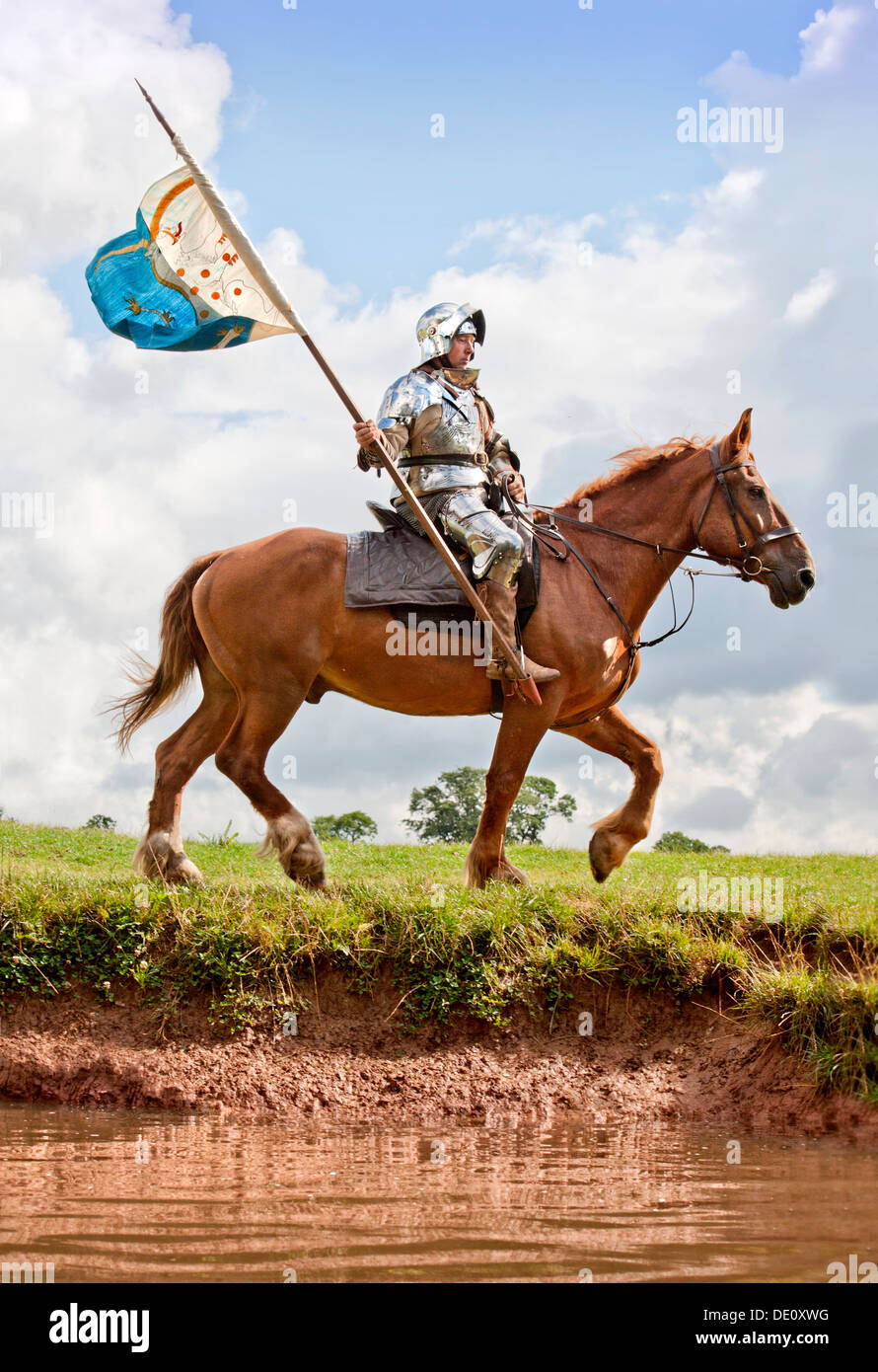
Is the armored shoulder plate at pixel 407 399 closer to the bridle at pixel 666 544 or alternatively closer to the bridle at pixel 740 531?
the bridle at pixel 666 544

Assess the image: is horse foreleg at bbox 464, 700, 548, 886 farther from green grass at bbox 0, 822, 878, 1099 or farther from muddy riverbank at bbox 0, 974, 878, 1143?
muddy riverbank at bbox 0, 974, 878, 1143

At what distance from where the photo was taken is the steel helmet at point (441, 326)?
30.8 ft

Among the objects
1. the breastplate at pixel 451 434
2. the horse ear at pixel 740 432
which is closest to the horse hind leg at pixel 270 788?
the breastplate at pixel 451 434

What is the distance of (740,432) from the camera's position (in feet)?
31.3

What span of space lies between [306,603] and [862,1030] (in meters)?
4.82

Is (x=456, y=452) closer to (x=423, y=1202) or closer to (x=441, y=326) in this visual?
(x=441, y=326)

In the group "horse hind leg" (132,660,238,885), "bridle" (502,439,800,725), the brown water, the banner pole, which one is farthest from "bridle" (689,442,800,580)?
the brown water

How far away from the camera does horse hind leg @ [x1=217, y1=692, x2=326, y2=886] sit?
29.3 feet

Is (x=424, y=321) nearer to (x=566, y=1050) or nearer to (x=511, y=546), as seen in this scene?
(x=511, y=546)

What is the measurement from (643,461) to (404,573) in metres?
2.44

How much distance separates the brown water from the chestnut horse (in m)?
2.82

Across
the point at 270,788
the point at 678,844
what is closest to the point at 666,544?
the point at 270,788

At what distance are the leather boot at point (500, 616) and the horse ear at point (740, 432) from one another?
231 cm
